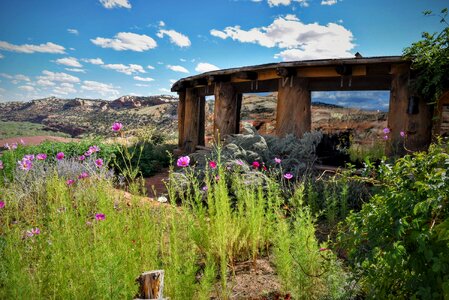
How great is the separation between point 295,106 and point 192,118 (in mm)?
4617

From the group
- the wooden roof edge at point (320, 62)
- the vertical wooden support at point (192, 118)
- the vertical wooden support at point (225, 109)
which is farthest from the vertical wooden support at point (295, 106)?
the vertical wooden support at point (192, 118)

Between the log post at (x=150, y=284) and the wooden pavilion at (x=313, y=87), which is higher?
the wooden pavilion at (x=313, y=87)

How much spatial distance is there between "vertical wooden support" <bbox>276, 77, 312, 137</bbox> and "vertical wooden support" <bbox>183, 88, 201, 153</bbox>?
436 centimetres

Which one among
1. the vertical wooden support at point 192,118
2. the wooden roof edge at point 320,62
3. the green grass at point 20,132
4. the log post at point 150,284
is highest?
the wooden roof edge at point 320,62

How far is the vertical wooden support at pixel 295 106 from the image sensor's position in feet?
22.4

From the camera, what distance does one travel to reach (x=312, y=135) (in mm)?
6281

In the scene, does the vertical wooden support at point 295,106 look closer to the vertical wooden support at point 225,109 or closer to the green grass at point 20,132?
the vertical wooden support at point 225,109

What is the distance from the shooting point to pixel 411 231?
1.65 metres

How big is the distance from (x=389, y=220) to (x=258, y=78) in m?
6.50

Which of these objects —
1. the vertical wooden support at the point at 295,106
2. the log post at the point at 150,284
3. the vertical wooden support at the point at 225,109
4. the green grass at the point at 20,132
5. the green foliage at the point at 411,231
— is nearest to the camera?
the green foliage at the point at 411,231

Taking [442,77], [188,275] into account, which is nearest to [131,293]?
[188,275]

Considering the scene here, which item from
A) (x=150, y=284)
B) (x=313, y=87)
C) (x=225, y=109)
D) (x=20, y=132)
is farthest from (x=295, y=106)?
(x=20, y=132)

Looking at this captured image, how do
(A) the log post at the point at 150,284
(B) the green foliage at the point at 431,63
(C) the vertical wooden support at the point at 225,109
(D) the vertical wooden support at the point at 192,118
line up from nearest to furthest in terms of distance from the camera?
1. (A) the log post at the point at 150,284
2. (B) the green foliage at the point at 431,63
3. (C) the vertical wooden support at the point at 225,109
4. (D) the vertical wooden support at the point at 192,118

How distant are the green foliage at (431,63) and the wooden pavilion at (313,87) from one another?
180 millimetres
